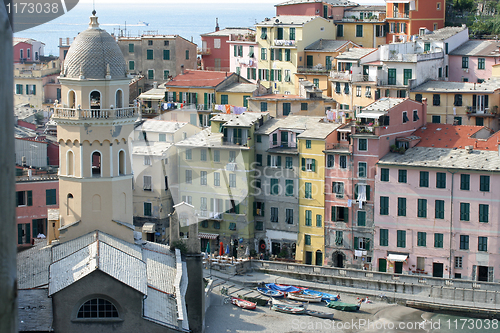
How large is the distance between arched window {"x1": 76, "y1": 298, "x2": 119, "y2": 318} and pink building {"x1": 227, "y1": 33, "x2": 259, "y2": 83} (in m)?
52.6

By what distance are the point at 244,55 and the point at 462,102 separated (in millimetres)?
25864

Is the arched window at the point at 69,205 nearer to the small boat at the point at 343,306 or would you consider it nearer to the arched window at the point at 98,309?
the arched window at the point at 98,309

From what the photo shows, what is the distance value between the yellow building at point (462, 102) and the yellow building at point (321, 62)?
1164 cm

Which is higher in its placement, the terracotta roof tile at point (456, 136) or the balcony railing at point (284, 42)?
the balcony railing at point (284, 42)

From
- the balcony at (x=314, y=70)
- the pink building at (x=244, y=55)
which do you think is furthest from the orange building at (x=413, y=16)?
the pink building at (x=244, y=55)

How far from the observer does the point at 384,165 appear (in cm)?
5688

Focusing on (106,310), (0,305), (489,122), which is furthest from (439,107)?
(0,305)

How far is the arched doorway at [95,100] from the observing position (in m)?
38.2

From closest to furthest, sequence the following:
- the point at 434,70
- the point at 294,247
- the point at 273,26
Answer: the point at 294,247
the point at 434,70
the point at 273,26

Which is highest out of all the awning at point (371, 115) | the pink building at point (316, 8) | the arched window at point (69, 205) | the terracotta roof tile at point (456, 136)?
the pink building at point (316, 8)

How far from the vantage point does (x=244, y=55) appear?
8269cm

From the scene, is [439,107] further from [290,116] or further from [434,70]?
[290,116]

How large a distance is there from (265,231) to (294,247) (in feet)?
8.51

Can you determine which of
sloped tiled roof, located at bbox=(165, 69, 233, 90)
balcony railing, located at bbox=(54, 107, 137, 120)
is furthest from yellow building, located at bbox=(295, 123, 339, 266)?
balcony railing, located at bbox=(54, 107, 137, 120)
